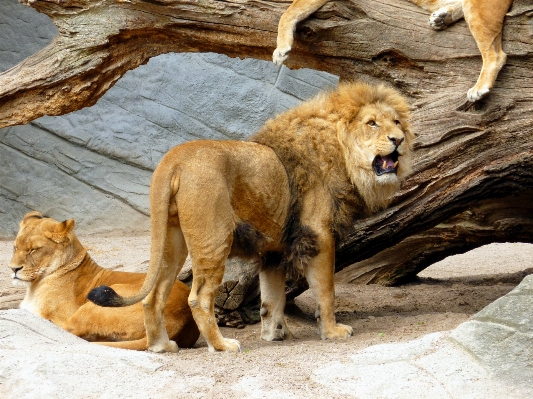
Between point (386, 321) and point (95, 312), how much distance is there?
7.38 feet

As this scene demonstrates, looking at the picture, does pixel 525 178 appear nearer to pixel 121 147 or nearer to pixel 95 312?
pixel 95 312

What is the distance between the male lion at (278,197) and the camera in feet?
15.9

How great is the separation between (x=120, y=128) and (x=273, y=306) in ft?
24.0

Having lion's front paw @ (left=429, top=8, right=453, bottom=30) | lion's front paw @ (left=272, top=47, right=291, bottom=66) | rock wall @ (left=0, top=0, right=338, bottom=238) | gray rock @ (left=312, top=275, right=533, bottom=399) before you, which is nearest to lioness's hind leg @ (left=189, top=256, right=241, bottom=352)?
gray rock @ (left=312, top=275, right=533, bottom=399)

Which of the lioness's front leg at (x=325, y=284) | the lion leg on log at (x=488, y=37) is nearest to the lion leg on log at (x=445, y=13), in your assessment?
the lion leg on log at (x=488, y=37)

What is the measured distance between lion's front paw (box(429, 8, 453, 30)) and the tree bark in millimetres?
70

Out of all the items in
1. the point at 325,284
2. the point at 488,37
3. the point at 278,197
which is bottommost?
the point at 325,284

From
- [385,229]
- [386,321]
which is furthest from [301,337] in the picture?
[385,229]

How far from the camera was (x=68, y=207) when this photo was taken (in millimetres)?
12070

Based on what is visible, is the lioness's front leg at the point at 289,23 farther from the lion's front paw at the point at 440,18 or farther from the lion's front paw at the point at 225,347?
the lion's front paw at the point at 225,347

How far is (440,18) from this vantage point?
6.07m

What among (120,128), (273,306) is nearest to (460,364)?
(273,306)

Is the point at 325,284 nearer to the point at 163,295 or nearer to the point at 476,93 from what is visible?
the point at 163,295

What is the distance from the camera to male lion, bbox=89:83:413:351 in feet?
15.9
